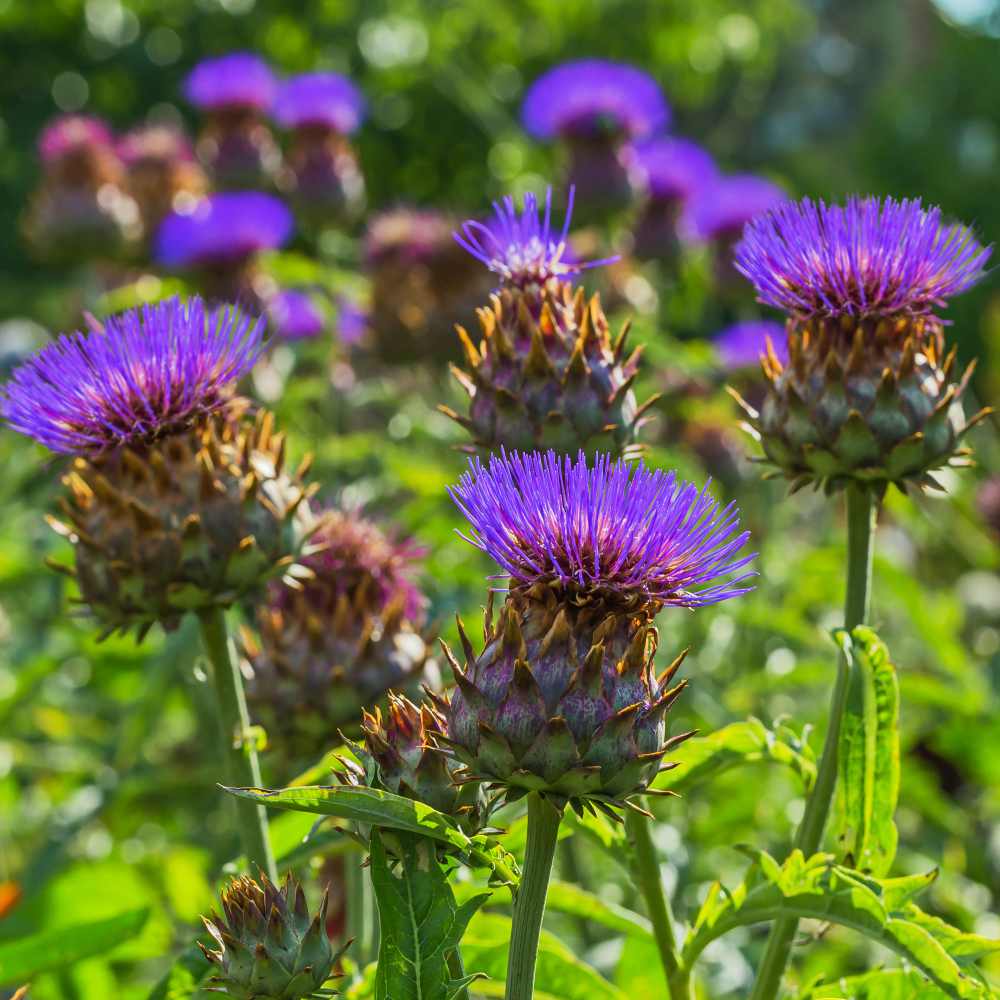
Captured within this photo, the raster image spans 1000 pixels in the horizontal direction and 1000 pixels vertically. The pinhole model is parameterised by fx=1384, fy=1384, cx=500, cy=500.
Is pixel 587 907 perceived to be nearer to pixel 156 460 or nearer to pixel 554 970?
pixel 554 970

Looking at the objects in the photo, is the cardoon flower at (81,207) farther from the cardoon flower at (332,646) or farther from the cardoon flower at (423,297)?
the cardoon flower at (332,646)

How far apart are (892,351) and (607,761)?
848mm

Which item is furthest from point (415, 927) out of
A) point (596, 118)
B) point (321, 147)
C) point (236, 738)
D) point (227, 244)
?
point (321, 147)

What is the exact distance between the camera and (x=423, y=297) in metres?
4.56

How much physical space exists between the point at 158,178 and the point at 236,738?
3.55m

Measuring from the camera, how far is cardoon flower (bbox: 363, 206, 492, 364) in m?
4.48

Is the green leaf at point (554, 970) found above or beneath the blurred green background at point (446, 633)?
beneath

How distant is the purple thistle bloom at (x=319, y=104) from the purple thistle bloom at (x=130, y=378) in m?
3.02

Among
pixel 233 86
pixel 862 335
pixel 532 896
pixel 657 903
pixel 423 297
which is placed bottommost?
pixel 532 896

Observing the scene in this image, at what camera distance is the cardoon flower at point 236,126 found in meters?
4.77

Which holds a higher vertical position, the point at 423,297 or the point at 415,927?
the point at 423,297

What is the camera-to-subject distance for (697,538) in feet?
4.78

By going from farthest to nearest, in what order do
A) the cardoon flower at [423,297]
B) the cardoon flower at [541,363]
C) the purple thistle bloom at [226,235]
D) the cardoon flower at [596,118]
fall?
1. the cardoon flower at [423,297]
2. the cardoon flower at [596,118]
3. the purple thistle bloom at [226,235]
4. the cardoon flower at [541,363]

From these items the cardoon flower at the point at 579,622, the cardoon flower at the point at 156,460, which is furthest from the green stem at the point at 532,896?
the cardoon flower at the point at 156,460
